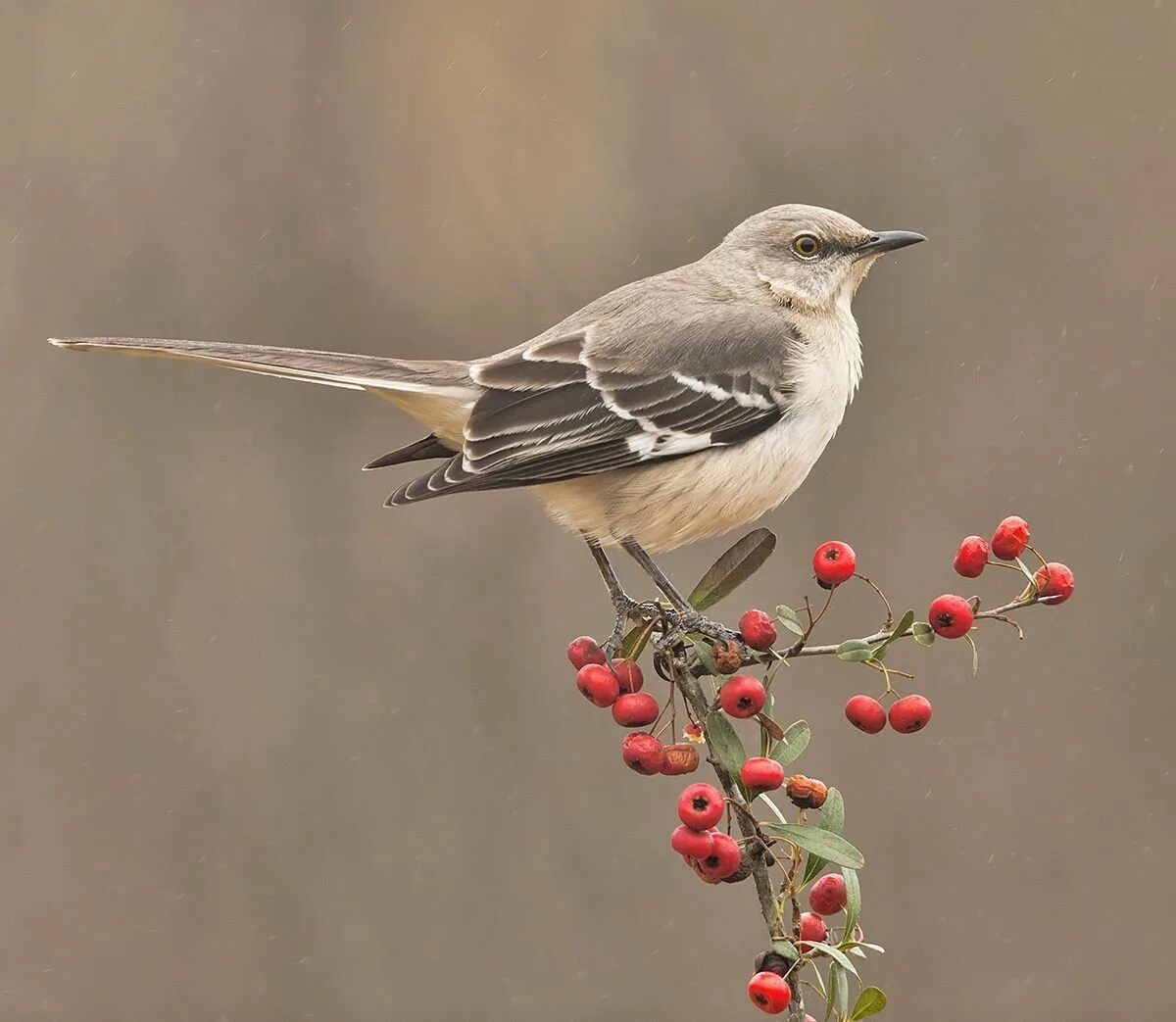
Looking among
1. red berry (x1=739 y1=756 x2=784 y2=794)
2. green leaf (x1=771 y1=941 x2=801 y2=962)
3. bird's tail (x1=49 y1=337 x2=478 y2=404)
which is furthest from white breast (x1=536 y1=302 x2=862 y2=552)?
green leaf (x1=771 y1=941 x2=801 y2=962)

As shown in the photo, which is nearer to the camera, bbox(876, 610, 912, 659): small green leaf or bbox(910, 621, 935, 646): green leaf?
bbox(876, 610, 912, 659): small green leaf

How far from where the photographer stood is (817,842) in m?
2.50

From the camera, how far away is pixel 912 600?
676 cm

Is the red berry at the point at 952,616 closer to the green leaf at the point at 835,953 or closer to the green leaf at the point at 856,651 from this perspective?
the green leaf at the point at 856,651

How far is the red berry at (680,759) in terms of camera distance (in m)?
2.79

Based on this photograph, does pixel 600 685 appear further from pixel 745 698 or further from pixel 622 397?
pixel 622 397

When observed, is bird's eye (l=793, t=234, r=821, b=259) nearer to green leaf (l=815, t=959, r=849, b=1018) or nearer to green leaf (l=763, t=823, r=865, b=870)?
green leaf (l=763, t=823, r=865, b=870)

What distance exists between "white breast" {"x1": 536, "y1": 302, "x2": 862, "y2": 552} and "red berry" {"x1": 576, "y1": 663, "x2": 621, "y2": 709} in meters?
0.85

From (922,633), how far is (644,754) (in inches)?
22.4

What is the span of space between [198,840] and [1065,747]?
3.97 meters

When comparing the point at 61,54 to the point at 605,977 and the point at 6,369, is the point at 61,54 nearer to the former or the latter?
the point at 6,369

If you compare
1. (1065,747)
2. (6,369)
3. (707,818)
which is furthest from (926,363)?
(707,818)

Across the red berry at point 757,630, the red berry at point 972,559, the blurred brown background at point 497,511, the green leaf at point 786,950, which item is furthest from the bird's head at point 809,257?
the blurred brown background at point 497,511

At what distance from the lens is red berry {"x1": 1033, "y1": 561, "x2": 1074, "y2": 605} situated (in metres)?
2.57
